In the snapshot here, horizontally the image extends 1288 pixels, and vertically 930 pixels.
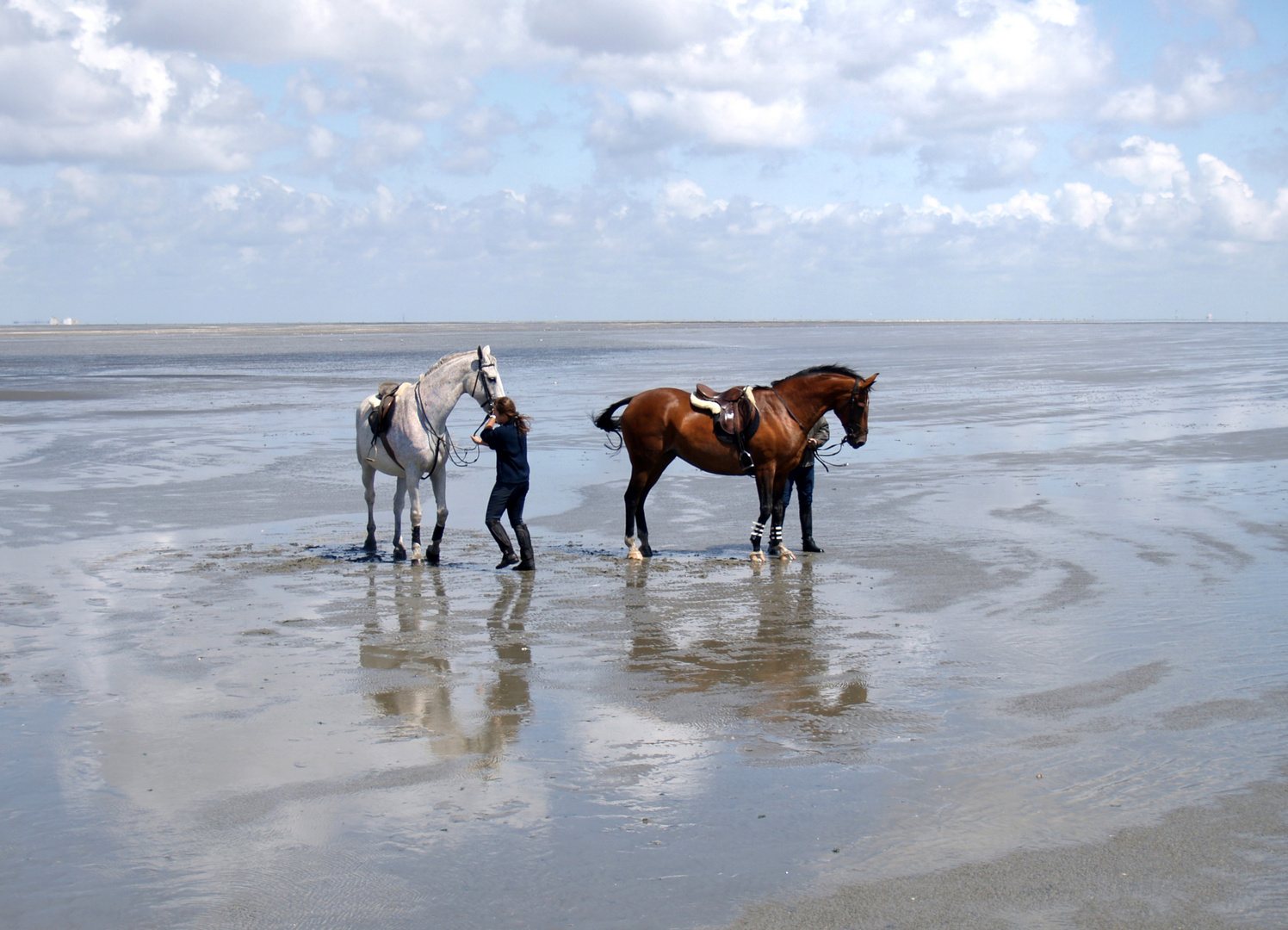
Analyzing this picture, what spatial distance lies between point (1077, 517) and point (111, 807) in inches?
423

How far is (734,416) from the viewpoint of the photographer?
11.8 meters

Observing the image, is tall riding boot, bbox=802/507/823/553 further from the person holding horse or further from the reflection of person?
the person holding horse

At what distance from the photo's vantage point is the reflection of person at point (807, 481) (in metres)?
12.0

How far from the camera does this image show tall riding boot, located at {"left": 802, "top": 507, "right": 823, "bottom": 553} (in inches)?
470

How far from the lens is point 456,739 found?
612 cm

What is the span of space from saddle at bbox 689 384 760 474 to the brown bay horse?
0.07m

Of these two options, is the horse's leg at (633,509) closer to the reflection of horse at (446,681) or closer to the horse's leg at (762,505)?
the horse's leg at (762,505)

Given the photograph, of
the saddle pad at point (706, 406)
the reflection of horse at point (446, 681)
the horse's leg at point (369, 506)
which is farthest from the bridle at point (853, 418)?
the horse's leg at point (369, 506)

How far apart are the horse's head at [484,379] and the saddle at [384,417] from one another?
827 millimetres

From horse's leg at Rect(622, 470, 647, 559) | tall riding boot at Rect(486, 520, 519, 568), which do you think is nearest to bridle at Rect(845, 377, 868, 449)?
horse's leg at Rect(622, 470, 647, 559)

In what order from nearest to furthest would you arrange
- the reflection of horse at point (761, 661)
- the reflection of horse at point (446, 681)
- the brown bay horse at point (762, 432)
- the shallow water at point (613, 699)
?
the shallow water at point (613, 699) → the reflection of horse at point (446, 681) → the reflection of horse at point (761, 661) → the brown bay horse at point (762, 432)

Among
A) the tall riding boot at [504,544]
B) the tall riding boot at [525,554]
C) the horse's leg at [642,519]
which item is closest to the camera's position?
the tall riding boot at [525,554]

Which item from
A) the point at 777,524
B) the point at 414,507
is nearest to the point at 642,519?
the point at 777,524

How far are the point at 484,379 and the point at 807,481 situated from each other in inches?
139
